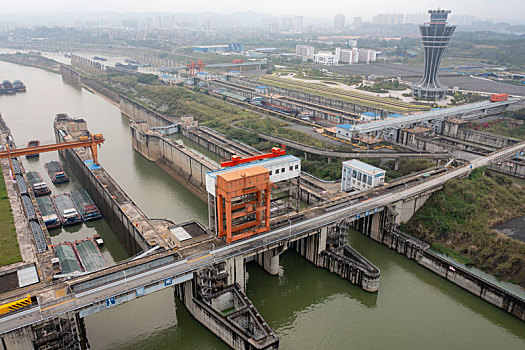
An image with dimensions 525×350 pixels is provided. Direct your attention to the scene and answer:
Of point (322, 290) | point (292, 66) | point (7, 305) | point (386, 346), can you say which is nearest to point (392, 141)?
point (322, 290)

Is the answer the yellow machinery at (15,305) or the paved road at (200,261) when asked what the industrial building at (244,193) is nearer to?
the paved road at (200,261)

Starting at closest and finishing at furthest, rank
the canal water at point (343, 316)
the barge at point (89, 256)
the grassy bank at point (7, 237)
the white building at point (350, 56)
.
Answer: the canal water at point (343, 316), the grassy bank at point (7, 237), the barge at point (89, 256), the white building at point (350, 56)

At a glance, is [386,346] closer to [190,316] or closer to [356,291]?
[356,291]

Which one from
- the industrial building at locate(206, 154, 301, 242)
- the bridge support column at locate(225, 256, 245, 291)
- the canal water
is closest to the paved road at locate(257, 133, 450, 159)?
the canal water

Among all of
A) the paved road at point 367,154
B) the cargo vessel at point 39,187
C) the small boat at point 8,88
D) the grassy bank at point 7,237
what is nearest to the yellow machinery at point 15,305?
the grassy bank at point 7,237

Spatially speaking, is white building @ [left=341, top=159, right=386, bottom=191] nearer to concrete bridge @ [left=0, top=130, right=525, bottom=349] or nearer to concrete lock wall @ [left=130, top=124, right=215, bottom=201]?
concrete bridge @ [left=0, top=130, right=525, bottom=349]

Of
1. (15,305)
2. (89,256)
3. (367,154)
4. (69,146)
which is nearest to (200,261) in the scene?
(15,305)
